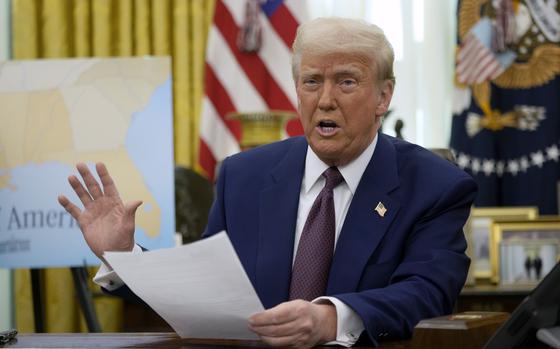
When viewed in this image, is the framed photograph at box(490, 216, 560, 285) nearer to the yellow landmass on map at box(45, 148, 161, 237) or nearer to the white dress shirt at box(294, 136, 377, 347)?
the yellow landmass on map at box(45, 148, 161, 237)

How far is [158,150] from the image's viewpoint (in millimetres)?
3986

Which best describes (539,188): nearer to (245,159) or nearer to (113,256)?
(245,159)

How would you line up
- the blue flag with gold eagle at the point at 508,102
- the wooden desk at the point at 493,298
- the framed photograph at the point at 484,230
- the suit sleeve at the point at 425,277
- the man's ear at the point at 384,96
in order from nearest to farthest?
the suit sleeve at the point at 425,277 < the man's ear at the point at 384,96 < the wooden desk at the point at 493,298 < the framed photograph at the point at 484,230 < the blue flag with gold eagle at the point at 508,102

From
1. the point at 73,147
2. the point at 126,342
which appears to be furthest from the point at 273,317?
the point at 73,147

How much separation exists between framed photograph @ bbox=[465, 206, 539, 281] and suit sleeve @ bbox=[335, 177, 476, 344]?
Answer: 2.23 m

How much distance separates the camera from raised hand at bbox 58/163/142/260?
215cm

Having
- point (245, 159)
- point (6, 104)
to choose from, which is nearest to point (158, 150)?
point (6, 104)

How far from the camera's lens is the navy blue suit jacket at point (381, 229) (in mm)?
2238

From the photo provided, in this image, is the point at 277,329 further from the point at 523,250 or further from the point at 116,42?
the point at 116,42

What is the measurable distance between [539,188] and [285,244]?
3.49 metres

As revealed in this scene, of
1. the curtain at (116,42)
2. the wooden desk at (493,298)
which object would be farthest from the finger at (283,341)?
the curtain at (116,42)

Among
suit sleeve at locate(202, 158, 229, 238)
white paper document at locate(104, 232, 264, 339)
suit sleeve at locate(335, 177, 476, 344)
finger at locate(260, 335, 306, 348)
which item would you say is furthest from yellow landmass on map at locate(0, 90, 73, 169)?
finger at locate(260, 335, 306, 348)

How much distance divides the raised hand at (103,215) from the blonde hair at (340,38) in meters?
0.57

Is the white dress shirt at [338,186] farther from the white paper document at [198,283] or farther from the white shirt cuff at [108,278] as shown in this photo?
the white paper document at [198,283]
